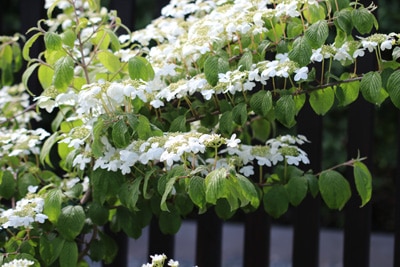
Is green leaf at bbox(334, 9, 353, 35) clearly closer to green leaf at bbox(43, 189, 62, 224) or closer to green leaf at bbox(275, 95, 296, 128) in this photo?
green leaf at bbox(275, 95, 296, 128)

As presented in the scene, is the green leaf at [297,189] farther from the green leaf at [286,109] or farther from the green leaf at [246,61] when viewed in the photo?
the green leaf at [246,61]

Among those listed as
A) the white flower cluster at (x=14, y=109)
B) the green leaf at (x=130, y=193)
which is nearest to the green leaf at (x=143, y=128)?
the green leaf at (x=130, y=193)

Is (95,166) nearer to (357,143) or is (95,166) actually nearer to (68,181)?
(68,181)

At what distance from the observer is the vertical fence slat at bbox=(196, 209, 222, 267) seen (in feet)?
7.29

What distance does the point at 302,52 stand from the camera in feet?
5.03

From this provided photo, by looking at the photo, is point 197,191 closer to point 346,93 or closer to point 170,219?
point 170,219

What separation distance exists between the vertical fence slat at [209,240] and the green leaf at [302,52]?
0.81 m

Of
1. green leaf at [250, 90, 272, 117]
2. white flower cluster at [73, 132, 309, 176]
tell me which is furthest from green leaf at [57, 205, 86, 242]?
green leaf at [250, 90, 272, 117]

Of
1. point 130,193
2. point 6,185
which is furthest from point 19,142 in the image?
point 130,193

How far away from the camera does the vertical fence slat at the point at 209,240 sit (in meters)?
2.22

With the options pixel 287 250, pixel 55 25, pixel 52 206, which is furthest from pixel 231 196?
pixel 287 250

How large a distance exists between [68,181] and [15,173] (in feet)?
0.46

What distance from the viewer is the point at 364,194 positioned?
1600mm

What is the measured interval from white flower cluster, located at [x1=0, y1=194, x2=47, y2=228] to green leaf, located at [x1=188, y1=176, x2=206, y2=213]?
14.6 inches
